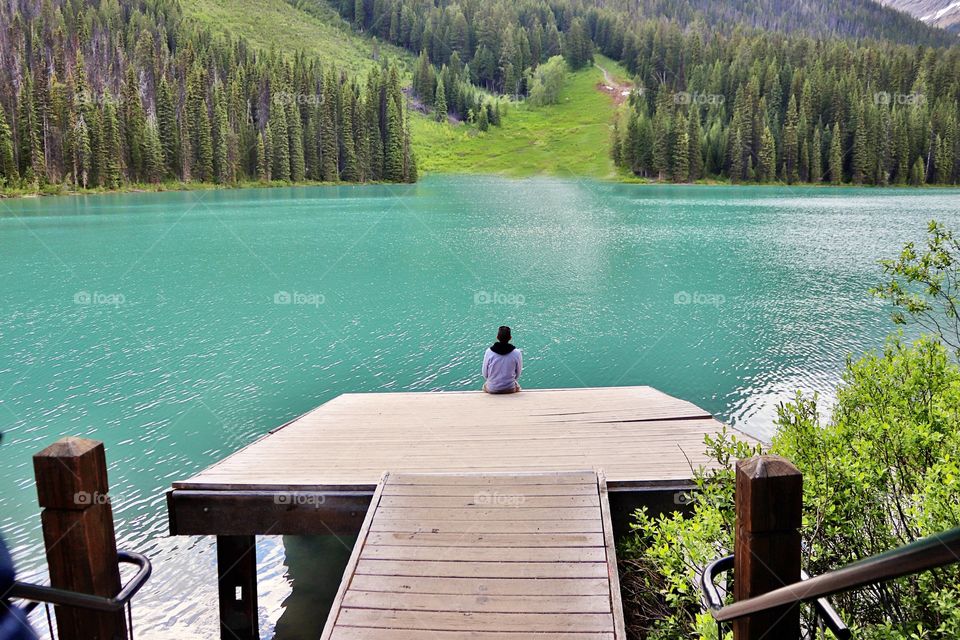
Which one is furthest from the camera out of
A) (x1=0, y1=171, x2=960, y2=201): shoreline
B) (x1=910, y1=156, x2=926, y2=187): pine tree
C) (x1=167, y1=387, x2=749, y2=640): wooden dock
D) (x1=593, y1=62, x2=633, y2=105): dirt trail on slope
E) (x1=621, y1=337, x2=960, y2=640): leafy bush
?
(x1=593, y1=62, x2=633, y2=105): dirt trail on slope

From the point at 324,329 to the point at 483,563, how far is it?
15886 millimetres

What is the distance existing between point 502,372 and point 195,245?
33.1 metres

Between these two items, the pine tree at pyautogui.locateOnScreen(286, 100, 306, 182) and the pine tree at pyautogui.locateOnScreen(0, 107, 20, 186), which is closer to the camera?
the pine tree at pyautogui.locateOnScreen(0, 107, 20, 186)

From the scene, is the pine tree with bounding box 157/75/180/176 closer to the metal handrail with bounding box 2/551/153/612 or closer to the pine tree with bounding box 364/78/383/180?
the pine tree with bounding box 364/78/383/180

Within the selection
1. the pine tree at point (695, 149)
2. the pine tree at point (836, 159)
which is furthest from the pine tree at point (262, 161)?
the pine tree at point (836, 159)

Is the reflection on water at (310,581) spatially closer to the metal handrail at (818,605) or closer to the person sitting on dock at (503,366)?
the person sitting on dock at (503,366)

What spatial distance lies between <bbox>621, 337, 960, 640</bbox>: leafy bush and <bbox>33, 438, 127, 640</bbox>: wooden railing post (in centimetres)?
320

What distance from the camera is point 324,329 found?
65.9 feet

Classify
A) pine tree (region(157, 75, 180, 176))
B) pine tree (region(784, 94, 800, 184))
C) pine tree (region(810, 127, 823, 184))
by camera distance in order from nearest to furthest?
pine tree (region(157, 75, 180, 176)), pine tree (region(810, 127, 823, 184)), pine tree (region(784, 94, 800, 184))

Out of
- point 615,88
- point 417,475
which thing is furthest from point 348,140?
point 417,475

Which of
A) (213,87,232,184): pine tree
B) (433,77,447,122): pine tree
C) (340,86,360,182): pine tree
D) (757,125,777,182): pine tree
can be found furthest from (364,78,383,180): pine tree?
(757,125,777,182): pine tree

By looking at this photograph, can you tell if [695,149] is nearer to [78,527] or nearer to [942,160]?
[942,160]

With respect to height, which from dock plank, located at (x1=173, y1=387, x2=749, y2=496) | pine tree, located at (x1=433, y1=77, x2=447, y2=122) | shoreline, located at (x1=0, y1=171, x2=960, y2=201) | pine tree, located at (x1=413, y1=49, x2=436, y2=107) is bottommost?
dock plank, located at (x1=173, y1=387, x2=749, y2=496)

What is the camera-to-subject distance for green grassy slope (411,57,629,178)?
13362cm
